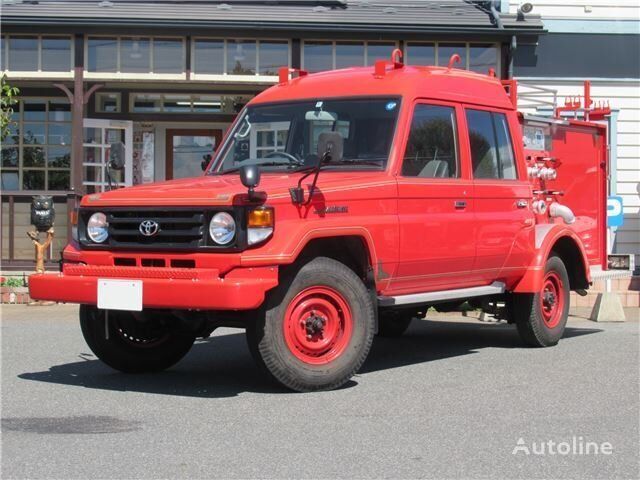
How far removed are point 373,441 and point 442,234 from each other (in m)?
2.67

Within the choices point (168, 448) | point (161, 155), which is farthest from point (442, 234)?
point (161, 155)

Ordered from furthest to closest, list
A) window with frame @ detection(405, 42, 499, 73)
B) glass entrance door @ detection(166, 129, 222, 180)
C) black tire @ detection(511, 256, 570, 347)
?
glass entrance door @ detection(166, 129, 222, 180) < window with frame @ detection(405, 42, 499, 73) < black tire @ detection(511, 256, 570, 347)

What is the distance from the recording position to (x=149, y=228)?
680 centimetres

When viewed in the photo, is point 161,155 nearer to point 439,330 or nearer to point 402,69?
point 439,330

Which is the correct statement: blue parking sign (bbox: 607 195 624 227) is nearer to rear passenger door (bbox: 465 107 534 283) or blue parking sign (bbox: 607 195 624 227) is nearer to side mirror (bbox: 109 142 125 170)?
rear passenger door (bbox: 465 107 534 283)

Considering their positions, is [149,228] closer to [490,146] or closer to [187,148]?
[490,146]

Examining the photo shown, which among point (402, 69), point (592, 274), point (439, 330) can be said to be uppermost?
point (402, 69)

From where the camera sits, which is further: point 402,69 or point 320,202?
point 402,69

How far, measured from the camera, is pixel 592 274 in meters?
10.4

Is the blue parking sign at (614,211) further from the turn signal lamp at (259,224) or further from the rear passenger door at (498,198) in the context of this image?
the turn signal lamp at (259,224)

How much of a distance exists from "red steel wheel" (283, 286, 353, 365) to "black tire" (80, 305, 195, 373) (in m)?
1.42

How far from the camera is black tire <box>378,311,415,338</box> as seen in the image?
9.54 meters

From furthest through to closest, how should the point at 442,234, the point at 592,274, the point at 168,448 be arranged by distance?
the point at 592,274, the point at 442,234, the point at 168,448

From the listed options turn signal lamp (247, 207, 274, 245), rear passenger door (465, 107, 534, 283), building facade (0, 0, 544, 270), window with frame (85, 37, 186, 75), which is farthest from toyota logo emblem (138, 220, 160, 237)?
window with frame (85, 37, 186, 75)
